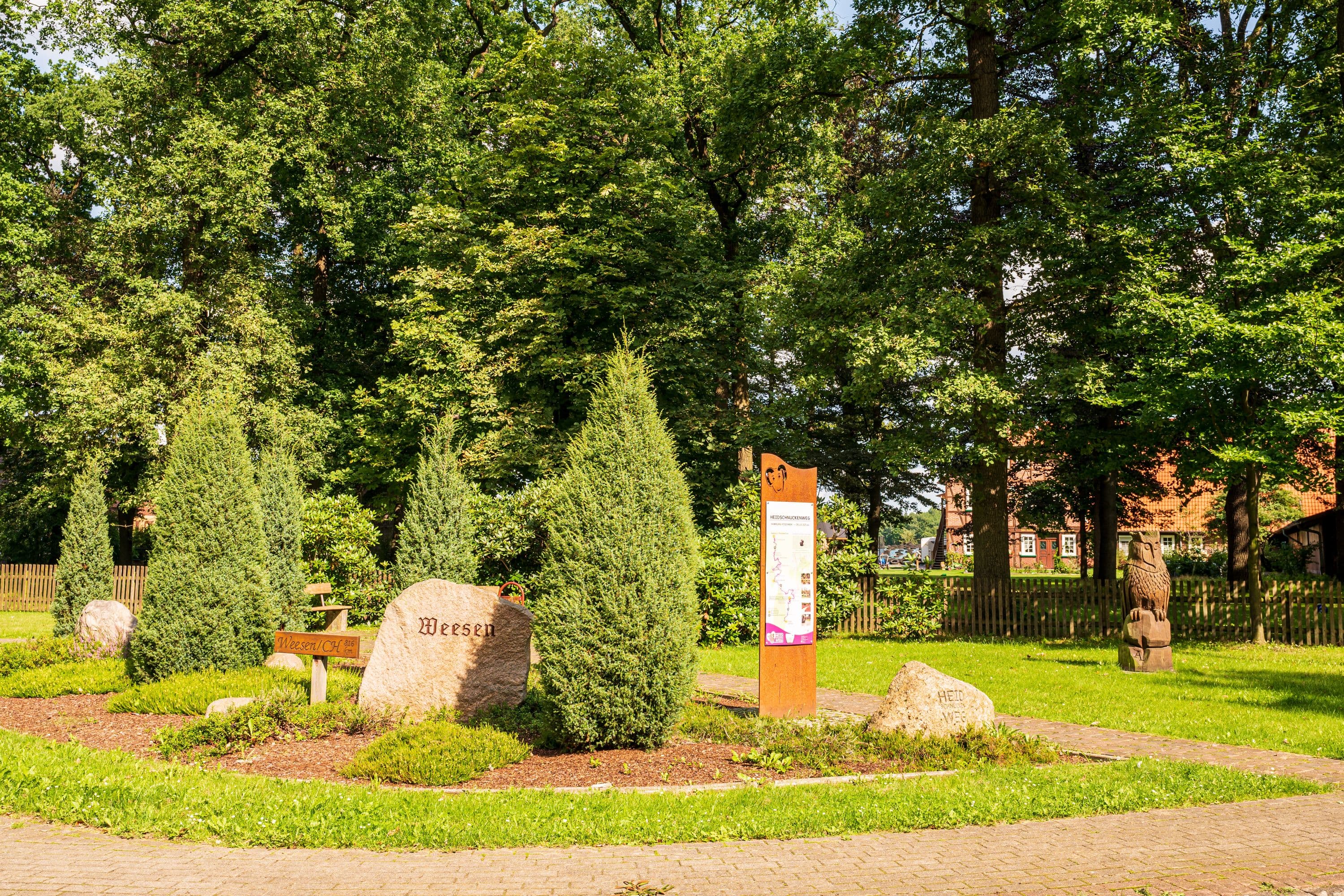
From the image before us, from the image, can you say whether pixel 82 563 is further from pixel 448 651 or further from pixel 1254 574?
pixel 1254 574

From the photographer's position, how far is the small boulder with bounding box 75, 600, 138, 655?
1446cm

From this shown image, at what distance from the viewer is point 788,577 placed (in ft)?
32.8

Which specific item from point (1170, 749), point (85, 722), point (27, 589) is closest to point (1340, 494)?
point (1170, 749)

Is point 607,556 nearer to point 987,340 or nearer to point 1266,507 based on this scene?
point 987,340

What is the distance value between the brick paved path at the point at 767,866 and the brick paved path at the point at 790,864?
0.01m

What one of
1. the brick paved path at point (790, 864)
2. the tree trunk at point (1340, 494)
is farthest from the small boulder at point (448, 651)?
the tree trunk at point (1340, 494)

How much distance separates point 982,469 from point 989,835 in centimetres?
1517

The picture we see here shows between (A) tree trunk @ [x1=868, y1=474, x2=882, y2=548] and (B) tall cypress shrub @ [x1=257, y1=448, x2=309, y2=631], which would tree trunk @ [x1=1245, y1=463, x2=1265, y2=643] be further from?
(B) tall cypress shrub @ [x1=257, y1=448, x2=309, y2=631]

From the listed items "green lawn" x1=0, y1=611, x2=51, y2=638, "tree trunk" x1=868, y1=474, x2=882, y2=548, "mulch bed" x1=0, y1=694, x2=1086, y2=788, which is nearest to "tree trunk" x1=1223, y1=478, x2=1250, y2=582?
"tree trunk" x1=868, y1=474, x2=882, y2=548

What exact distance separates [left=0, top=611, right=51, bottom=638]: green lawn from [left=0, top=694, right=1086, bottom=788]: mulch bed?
992 cm

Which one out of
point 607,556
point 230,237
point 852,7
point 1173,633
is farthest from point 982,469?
point 230,237

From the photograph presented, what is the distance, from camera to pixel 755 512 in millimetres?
19641

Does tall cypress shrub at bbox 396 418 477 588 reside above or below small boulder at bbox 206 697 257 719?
above

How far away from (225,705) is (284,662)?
3706 millimetres
